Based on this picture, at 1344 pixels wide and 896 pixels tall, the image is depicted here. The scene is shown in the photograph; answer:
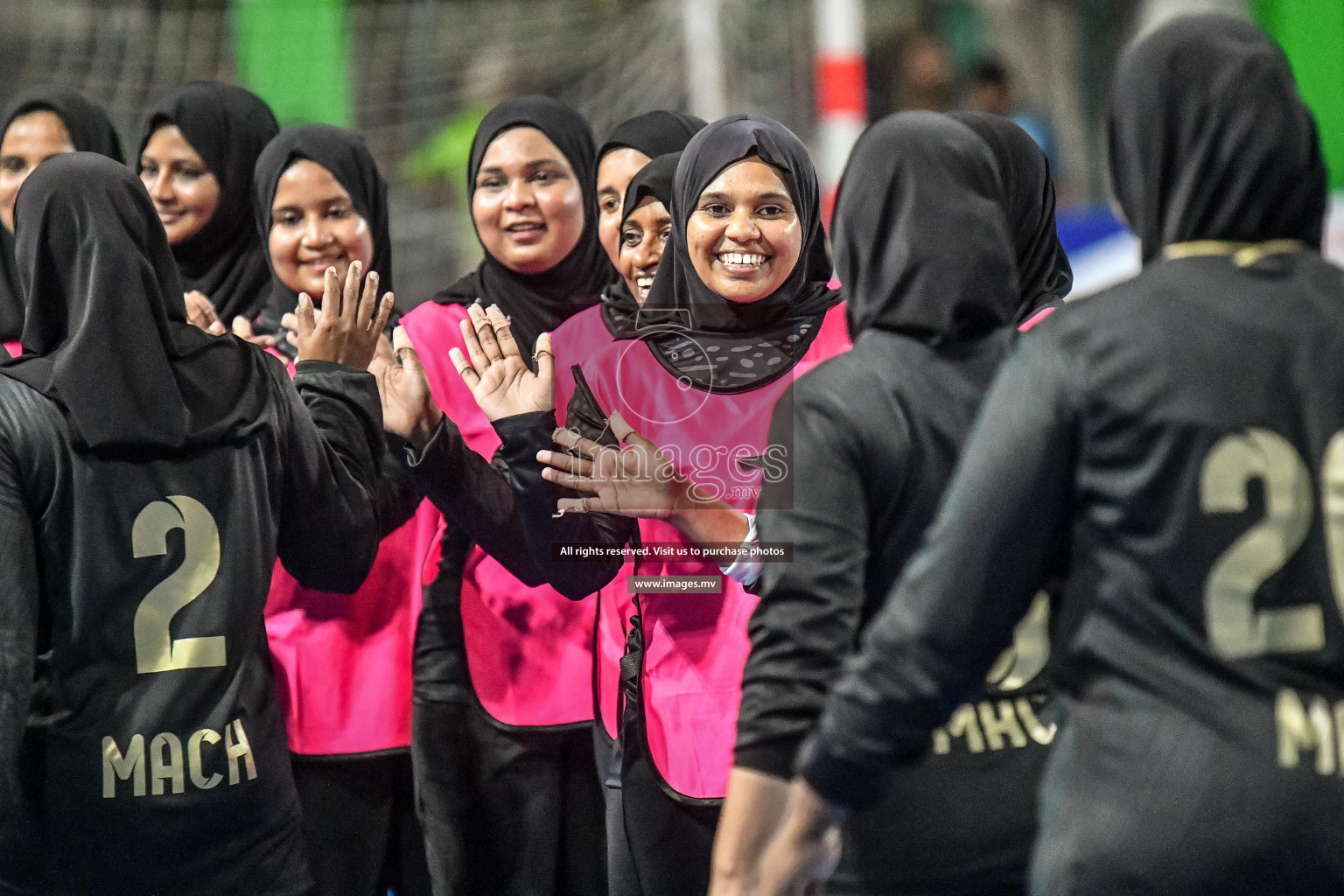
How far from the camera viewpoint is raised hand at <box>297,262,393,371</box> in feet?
9.36

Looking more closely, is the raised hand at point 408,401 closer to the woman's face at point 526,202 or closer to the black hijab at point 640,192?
the black hijab at point 640,192

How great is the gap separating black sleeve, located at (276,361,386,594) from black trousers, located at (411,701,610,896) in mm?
561

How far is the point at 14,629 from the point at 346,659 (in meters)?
0.93

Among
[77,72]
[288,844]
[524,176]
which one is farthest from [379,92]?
[288,844]

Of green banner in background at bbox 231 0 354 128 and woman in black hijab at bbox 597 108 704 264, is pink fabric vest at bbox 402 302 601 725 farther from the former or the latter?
green banner in background at bbox 231 0 354 128

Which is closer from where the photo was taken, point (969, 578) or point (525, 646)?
point (969, 578)

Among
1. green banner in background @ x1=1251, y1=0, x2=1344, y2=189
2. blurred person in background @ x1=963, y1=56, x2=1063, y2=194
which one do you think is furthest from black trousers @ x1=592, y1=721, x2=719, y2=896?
green banner in background @ x1=1251, y1=0, x2=1344, y2=189

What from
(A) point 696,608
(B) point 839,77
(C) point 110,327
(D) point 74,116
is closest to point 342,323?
(C) point 110,327

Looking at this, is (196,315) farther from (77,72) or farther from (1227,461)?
(77,72)

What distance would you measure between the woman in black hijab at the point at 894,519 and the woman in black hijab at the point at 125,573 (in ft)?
3.15

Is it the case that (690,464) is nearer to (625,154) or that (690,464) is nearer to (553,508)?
(553,508)

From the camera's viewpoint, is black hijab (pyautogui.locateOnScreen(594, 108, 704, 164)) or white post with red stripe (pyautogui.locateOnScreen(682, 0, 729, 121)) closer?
black hijab (pyautogui.locateOnScreen(594, 108, 704, 164))

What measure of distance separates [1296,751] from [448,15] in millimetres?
8012

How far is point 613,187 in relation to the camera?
367cm
